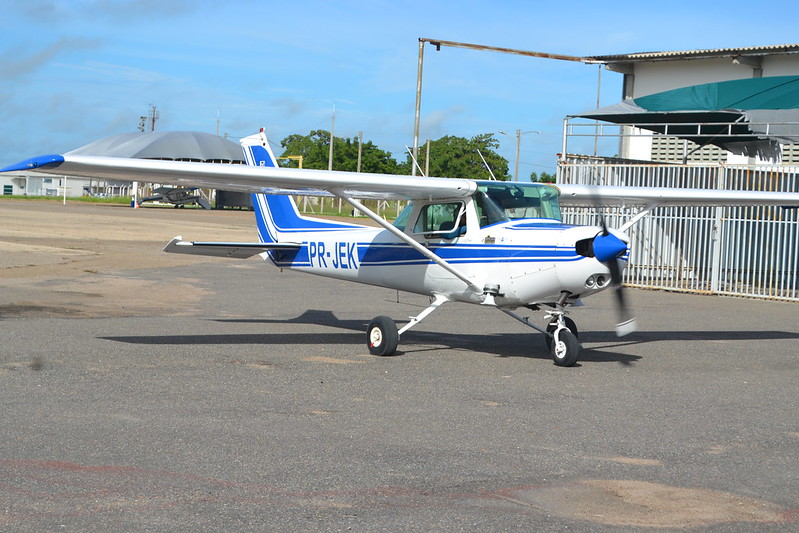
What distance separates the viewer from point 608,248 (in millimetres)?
10320

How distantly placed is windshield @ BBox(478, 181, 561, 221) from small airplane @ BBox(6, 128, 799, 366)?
0.01m

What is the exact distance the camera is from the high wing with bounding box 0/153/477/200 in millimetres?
10477

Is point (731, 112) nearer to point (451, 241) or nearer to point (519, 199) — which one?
point (519, 199)

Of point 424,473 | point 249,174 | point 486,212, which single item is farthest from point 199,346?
point 424,473

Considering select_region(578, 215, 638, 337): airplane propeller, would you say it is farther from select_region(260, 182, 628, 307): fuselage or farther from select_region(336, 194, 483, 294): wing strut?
select_region(336, 194, 483, 294): wing strut

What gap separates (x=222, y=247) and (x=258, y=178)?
2375 mm

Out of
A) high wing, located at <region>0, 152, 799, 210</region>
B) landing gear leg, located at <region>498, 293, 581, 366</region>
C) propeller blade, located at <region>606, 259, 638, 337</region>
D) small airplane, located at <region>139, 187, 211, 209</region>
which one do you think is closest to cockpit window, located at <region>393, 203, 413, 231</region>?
high wing, located at <region>0, 152, 799, 210</region>

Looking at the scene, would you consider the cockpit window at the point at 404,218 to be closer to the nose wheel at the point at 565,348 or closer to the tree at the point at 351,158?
the nose wheel at the point at 565,348

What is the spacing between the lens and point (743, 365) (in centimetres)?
1163

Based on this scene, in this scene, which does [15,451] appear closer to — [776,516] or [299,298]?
[776,516]

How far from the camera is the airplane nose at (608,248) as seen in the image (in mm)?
10320

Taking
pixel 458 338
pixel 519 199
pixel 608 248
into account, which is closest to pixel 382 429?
pixel 608 248

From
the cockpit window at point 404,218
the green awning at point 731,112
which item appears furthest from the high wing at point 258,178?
the green awning at point 731,112

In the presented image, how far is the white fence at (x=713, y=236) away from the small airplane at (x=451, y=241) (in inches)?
308
